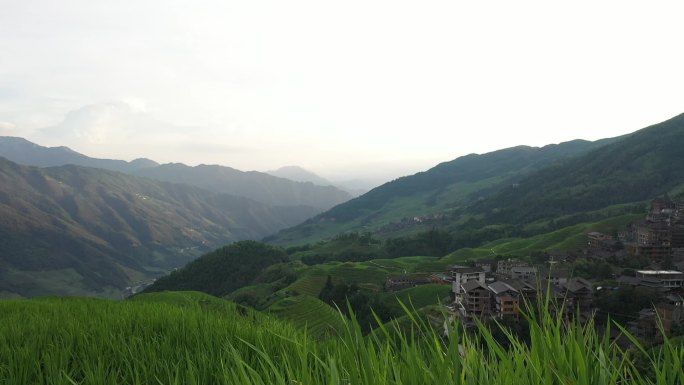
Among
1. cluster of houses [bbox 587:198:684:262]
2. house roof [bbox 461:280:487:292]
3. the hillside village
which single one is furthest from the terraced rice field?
cluster of houses [bbox 587:198:684:262]

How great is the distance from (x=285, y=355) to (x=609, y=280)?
83.8 meters

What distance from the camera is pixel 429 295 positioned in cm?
9019

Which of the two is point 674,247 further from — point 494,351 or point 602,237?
point 494,351

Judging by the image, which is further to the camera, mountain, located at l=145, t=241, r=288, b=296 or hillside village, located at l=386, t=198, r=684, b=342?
mountain, located at l=145, t=241, r=288, b=296

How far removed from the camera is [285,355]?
9.73ft

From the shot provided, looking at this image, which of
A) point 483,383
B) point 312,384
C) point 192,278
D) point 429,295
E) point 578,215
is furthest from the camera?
point 578,215

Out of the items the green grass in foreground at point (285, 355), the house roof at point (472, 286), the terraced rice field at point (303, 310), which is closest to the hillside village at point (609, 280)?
the house roof at point (472, 286)

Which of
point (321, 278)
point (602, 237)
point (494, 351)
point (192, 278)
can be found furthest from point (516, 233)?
point (494, 351)

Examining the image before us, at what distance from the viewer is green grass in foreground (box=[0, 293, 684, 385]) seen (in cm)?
230

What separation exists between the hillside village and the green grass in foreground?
0.36 metres

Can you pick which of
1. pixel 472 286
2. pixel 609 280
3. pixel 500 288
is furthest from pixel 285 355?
pixel 609 280

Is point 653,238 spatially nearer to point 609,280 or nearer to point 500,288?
point 609,280

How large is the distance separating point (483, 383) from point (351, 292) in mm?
92867

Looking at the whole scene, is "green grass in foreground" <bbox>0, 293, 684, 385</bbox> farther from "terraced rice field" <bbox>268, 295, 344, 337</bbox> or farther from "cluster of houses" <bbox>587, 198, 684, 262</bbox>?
"cluster of houses" <bbox>587, 198, 684, 262</bbox>
